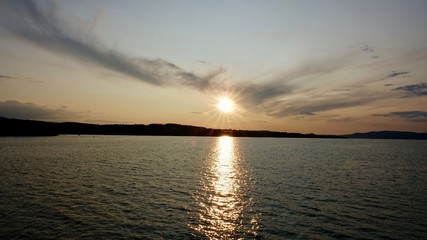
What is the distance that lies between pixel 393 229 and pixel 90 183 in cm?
4996

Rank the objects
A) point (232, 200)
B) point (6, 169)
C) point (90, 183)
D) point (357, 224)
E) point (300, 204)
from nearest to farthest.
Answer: point (357, 224)
point (300, 204)
point (232, 200)
point (90, 183)
point (6, 169)

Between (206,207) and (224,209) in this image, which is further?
(206,207)

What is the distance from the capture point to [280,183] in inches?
2306

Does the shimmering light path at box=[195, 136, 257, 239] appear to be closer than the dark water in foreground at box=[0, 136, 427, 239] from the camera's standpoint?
No

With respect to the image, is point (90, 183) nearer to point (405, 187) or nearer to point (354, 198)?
point (354, 198)

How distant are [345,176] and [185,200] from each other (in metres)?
45.4

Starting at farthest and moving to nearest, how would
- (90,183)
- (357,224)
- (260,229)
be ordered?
1. (90,183)
2. (357,224)
3. (260,229)

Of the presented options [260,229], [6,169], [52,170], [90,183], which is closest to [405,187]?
[260,229]

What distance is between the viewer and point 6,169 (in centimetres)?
6881

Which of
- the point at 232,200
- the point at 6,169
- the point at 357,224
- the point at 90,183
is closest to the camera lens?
the point at 357,224

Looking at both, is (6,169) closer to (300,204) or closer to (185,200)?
(185,200)

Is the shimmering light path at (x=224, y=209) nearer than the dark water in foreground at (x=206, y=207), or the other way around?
the dark water in foreground at (x=206, y=207)

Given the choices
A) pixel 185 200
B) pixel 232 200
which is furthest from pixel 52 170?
pixel 232 200

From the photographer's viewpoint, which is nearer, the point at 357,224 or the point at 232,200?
the point at 357,224
